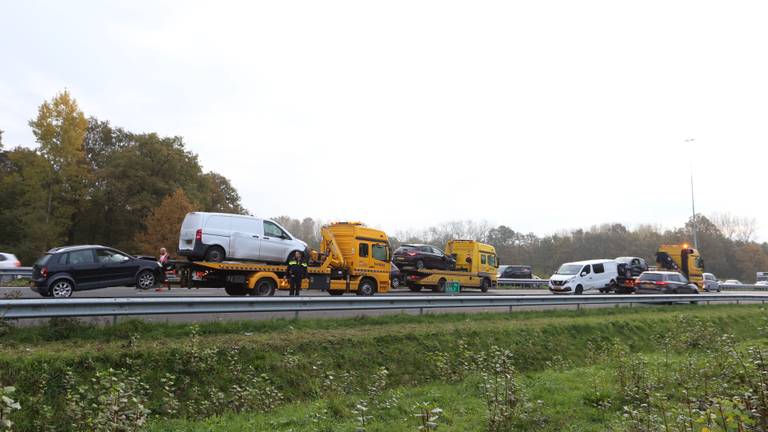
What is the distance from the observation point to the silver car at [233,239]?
15.7 meters

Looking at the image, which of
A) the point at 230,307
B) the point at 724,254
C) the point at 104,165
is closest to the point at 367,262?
the point at 230,307

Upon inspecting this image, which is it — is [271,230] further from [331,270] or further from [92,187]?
[92,187]

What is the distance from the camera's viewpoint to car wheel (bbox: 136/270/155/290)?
15336 mm

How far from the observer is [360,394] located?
29.6 ft

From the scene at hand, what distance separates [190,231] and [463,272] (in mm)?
16409

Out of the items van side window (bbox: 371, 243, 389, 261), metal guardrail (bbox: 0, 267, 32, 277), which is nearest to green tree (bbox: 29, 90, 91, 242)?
metal guardrail (bbox: 0, 267, 32, 277)

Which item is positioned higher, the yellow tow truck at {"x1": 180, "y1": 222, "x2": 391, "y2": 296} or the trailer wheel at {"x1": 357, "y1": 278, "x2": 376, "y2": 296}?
the yellow tow truck at {"x1": 180, "y1": 222, "x2": 391, "y2": 296}

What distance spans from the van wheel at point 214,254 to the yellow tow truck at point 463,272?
12294 millimetres

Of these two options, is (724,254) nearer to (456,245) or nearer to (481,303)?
(456,245)

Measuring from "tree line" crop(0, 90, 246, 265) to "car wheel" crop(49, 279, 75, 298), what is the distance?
88.6 feet

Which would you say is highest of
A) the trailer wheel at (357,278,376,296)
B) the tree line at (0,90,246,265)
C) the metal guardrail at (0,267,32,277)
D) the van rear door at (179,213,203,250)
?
the tree line at (0,90,246,265)

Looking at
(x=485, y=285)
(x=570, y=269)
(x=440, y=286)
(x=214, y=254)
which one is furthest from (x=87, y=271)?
(x=570, y=269)

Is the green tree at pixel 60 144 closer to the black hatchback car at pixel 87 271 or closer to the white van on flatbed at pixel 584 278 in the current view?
the black hatchback car at pixel 87 271

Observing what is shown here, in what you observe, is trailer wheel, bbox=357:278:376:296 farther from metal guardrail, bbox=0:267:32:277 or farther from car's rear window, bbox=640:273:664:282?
metal guardrail, bbox=0:267:32:277
